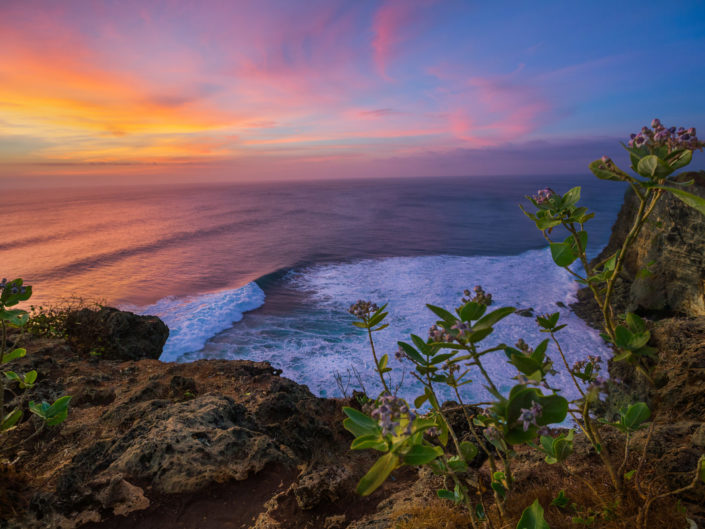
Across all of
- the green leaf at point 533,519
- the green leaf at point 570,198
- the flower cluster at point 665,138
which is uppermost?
the flower cluster at point 665,138

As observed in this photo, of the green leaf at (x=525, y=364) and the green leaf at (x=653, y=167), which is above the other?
the green leaf at (x=653, y=167)

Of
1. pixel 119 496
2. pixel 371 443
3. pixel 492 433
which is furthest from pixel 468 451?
pixel 119 496

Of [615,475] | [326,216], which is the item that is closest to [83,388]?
[615,475]

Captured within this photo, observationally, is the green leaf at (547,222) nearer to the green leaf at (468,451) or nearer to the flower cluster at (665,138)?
the flower cluster at (665,138)

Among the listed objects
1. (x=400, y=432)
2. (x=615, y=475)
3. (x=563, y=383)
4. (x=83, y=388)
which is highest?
(x=400, y=432)

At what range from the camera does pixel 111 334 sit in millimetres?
8359

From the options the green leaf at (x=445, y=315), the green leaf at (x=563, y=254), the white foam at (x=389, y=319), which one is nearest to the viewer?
the green leaf at (x=445, y=315)

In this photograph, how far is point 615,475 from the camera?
215 centimetres

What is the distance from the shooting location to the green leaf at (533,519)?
1320mm

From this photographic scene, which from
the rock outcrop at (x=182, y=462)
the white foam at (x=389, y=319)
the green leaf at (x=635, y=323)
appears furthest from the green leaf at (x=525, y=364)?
the white foam at (x=389, y=319)

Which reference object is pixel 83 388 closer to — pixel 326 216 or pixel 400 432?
pixel 400 432

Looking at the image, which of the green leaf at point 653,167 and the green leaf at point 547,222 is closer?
the green leaf at point 653,167

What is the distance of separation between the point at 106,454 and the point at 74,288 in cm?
1855

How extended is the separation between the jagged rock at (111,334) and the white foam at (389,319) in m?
2.64
